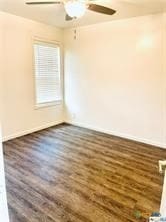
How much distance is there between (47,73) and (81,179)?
9.61ft

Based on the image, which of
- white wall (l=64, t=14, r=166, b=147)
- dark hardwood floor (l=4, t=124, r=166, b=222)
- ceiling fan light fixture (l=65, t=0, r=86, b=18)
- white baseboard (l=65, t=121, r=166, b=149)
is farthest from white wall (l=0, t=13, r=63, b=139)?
ceiling fan light fixture (l=65, t=0, r=86, b=18)

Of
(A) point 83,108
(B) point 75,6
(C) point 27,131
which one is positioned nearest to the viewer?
(B) point 75,6

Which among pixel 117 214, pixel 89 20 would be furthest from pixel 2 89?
pixel 117 214

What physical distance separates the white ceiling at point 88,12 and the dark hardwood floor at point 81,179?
2465mm

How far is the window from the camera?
442cm

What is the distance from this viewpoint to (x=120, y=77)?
4062 millimetres

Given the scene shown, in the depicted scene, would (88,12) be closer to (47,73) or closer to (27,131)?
(47,73)

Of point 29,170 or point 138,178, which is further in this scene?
point 29,170

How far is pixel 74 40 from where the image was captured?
4.71 meters

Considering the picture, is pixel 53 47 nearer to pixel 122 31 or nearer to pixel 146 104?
pixel 122 31

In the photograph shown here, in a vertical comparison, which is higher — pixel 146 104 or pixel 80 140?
pixel 146 104

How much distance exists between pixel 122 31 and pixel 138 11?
22.0 inches

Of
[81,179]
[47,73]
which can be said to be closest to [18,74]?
[47,73]

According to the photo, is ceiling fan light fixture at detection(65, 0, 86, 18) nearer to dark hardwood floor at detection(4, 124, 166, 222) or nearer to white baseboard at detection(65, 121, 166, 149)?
dark hardwood floor at detection(4, 124, 166, 222)
